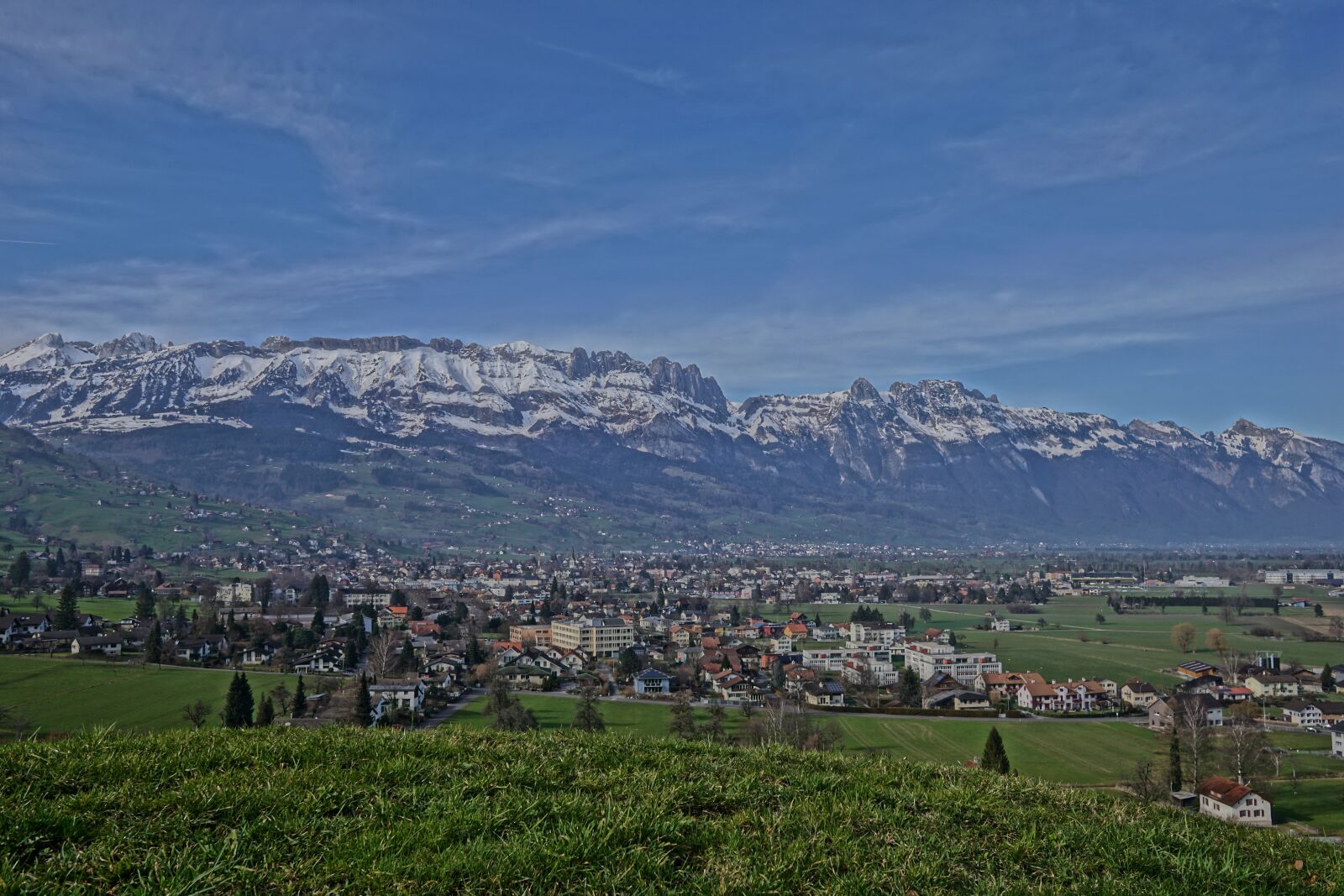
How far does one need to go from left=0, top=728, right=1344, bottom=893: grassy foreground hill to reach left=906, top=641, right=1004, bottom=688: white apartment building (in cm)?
6699

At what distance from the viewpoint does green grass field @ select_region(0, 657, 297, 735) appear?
139 feet

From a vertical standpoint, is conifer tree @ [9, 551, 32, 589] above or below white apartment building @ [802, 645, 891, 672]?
above

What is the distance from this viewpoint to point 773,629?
102562 mm

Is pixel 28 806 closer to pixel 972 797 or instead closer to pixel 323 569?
pixel 972 797

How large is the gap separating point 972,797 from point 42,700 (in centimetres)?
5359

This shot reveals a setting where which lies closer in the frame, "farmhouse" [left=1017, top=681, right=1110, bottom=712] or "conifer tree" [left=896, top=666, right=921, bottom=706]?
"conifer tree" [left=896, top=666, right=921, bottom=706]

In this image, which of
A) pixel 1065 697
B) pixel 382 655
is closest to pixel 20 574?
pixel 382 655

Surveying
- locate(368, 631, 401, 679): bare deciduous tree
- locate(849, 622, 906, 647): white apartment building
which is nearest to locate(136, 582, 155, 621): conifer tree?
locate(368, 631, 401, 679): bare deciduous tree

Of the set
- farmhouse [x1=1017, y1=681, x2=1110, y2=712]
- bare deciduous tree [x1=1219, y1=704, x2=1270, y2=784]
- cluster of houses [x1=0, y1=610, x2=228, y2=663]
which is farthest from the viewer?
cluster of houses [x1=0, y1=610, x2=228, y2=663]

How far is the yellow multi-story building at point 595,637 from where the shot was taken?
8752cm

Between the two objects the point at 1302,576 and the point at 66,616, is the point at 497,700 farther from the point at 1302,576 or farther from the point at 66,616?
the point at 1302,576

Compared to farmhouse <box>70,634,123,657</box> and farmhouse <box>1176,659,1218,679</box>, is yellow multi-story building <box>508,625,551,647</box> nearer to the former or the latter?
farmhouse <box>70,634,123,657</box>

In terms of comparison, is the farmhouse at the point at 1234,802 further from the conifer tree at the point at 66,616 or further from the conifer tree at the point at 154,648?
the conifer tree at the point at 66,616

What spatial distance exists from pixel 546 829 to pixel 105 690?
5541 centimetres
